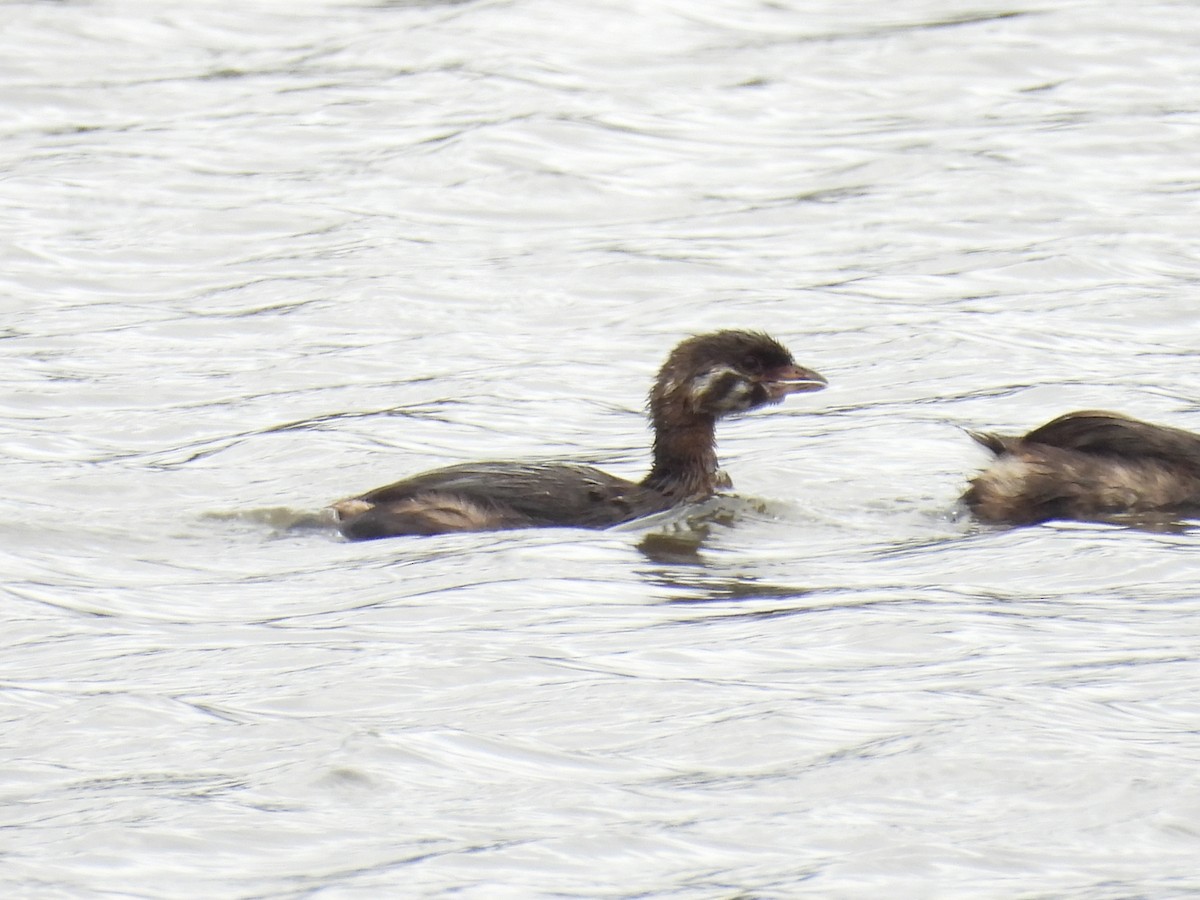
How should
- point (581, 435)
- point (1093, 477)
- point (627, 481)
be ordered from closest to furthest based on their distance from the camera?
point (1093, 477), point (627, 481), point (581, 435)

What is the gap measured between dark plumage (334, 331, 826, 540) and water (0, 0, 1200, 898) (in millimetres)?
160

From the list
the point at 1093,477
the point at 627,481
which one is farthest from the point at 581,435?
the point at 1093,477

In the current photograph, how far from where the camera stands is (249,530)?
31.6 ft

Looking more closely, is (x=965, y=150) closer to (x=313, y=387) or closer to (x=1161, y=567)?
(x=313, y=387)

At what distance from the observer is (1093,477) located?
31.2 feet

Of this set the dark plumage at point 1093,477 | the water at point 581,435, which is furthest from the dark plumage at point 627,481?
the dark plumage at point 1093,477

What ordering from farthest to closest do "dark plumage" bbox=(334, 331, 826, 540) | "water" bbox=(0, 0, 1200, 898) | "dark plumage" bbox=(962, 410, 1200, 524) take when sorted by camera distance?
"dark plumage" bbox=(962, 410, 1200, 524), "dark plumage" bbox=(334, 331, 826, 540), "water" bbox=(0, 0, 1200, 898)

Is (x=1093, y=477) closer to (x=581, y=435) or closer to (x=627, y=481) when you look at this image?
(x=627, y=481)

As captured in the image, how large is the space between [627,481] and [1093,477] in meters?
1.77

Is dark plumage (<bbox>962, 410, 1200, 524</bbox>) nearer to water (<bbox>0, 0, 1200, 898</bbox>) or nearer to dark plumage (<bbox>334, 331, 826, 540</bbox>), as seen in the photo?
water (<bbox>0, 0, 1200, 898</bbox>)

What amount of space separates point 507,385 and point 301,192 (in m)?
4.41

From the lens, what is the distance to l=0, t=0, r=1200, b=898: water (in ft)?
20.1

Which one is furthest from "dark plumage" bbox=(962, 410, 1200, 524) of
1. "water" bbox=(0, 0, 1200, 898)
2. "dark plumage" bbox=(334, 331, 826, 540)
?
"dark plumage" bbox=(334, 331, 826, 540)

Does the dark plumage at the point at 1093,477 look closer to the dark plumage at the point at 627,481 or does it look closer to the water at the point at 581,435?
the water at the point at 581,435
